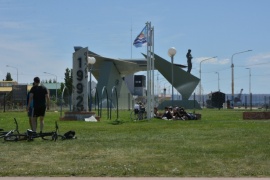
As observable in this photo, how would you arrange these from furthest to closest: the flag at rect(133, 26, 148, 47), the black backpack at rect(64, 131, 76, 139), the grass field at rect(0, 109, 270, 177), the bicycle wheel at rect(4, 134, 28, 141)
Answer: the flag at rect(133, 26, 148, 47) → the black backpack at rect(64, 131, 76, 139) → the bicycle wheel at rect(4, 134, 28, 141) → the grass field at rect(0, 109, 270, 177)

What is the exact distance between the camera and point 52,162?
9.23m

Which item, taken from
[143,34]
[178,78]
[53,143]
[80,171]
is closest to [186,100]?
[178,78]

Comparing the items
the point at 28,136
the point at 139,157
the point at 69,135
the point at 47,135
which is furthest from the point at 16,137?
the point at 139,157

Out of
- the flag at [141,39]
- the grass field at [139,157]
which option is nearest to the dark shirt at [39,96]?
the grass field at [139,157]

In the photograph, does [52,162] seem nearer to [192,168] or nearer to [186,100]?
[192,168]

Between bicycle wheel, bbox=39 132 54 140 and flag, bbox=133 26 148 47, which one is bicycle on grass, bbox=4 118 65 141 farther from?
flag, bbox=133 26 148 47

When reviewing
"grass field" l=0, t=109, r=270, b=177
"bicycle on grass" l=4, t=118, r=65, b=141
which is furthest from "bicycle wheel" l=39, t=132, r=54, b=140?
"grass field" l=0, t=109, r=270, b=177

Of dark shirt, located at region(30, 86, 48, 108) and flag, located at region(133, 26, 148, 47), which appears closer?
dark shirt, located at region(30, 86, 48, 108)

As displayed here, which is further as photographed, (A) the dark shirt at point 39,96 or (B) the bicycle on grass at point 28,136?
(A) the dark shirt at point 39,96

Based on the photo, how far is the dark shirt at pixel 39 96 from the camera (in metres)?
13.8

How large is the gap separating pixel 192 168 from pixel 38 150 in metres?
3.97

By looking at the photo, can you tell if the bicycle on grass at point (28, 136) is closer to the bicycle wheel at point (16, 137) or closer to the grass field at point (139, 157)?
the bicycle wheel at point (16, 137)

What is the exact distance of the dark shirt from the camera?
13.8m

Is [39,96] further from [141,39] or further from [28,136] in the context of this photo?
[141,39]
